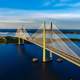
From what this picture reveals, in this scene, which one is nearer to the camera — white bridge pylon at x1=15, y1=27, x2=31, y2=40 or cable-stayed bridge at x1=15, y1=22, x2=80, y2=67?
cable-stayed bridge at x1=15, y1=22, x2=80, y2=67

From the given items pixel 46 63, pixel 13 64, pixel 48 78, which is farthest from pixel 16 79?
pixel 46 63

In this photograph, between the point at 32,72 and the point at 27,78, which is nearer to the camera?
the point at 27,78

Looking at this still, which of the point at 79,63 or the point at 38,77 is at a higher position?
the point at 79,63

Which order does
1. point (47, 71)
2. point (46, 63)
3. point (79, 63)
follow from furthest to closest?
point (46, 63)
point (47, 71)
point (79, 63)

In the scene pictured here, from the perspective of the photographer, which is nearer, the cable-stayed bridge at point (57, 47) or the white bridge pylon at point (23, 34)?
the cable-stayed bridge at point (57, 47)

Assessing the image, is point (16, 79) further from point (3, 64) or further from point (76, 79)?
point (3, 64)

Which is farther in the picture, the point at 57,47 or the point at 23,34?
the point at 23,34

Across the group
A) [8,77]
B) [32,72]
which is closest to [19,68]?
[32,72]

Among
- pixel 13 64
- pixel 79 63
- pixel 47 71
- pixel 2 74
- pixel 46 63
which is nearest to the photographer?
pixel 79 63

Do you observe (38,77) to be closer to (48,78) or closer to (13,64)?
(48,78)
